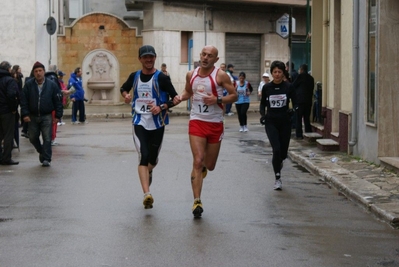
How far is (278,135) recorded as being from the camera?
13.0 m

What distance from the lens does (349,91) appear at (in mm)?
17781

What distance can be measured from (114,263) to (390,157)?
8108 mm

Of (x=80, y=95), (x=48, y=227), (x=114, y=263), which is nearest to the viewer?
(x=114, y=263)

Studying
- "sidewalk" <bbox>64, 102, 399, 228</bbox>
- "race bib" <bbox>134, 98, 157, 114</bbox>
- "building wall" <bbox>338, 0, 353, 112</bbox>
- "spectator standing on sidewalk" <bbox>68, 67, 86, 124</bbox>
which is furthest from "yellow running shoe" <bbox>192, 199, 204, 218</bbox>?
"spectator standing on sidewalk" <bbox>68, 67, 86, 124</bbox>

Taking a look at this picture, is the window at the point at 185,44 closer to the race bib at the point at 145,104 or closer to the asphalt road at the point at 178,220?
the asphalt road at the point at 178,220

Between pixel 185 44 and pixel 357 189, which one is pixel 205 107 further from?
pixel 185 44

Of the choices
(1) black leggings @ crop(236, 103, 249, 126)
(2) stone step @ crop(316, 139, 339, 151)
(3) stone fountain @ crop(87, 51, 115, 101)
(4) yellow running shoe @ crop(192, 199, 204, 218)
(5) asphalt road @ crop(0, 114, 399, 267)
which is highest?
(3) stone fountain @ crop(87, 51, 115, 101)

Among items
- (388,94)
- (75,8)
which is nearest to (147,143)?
(388,94)

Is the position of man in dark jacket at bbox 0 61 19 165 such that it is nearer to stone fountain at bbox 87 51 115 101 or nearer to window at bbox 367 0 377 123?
window at bbox 367 0 377 123

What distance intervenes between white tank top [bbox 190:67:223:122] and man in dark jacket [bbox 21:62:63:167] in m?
5.71

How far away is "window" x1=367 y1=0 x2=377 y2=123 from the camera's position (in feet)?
50.4

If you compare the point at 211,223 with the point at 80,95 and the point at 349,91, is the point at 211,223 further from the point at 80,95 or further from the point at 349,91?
the point at 80,95

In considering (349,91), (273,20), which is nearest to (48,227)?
(349,91)

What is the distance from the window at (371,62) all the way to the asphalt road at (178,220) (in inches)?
61.9
